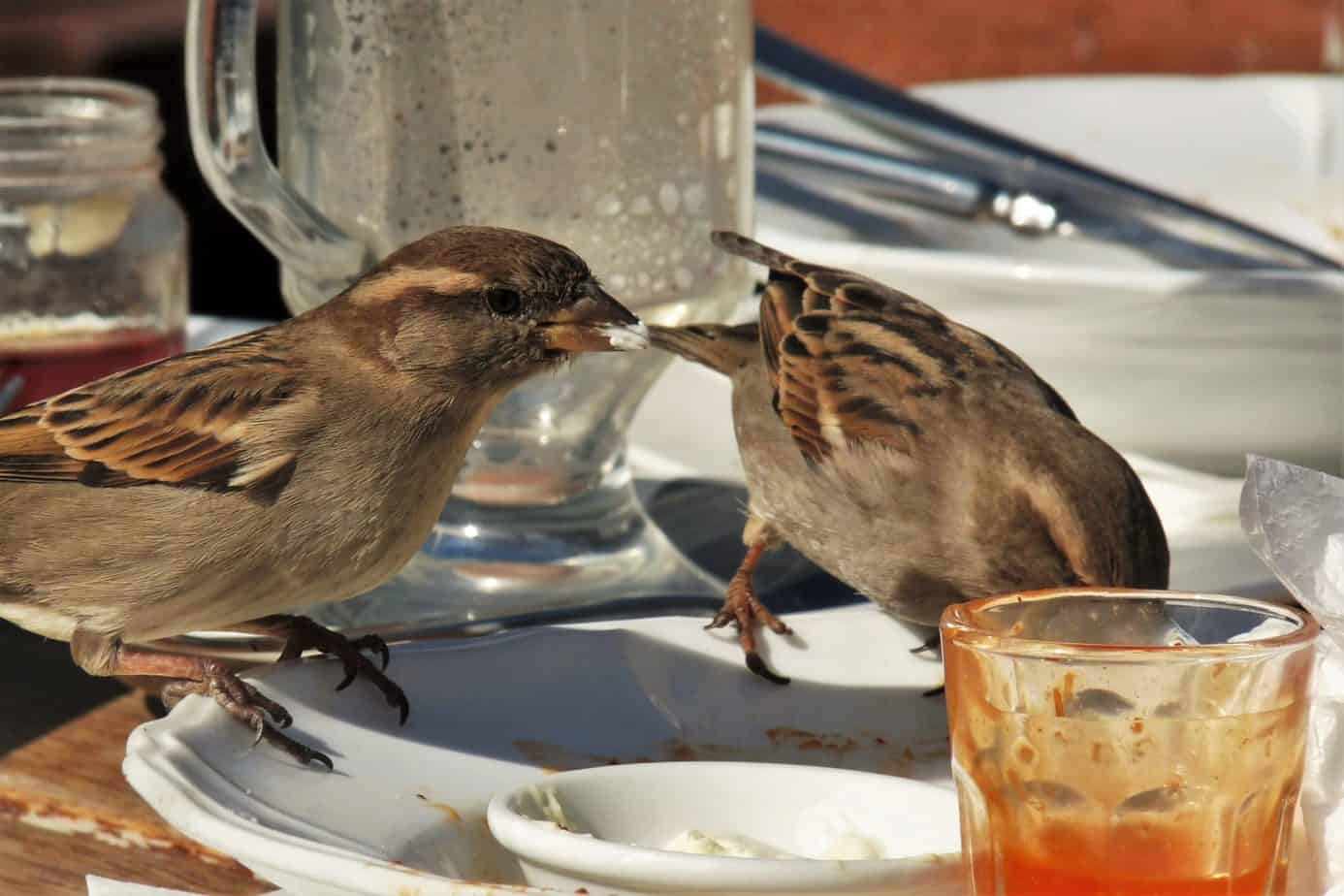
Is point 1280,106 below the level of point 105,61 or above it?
above

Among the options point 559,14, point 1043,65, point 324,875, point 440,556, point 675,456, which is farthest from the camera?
point 1043,65

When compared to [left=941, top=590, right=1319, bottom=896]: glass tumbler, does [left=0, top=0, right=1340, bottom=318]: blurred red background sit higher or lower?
lower

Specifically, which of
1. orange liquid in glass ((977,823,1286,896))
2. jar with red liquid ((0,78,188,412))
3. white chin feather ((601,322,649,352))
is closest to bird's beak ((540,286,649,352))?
white chin feather ((601,322,649,352))

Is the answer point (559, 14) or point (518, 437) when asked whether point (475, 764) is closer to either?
point (518, 437)

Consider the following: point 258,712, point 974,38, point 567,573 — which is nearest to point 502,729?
point 258,712

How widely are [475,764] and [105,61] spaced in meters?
3.87

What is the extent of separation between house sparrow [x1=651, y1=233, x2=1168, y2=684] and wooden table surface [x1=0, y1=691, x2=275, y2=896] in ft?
1.46

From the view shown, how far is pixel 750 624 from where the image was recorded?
1.54 metres

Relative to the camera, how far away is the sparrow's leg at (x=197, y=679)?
125 cm

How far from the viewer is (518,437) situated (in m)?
1.94

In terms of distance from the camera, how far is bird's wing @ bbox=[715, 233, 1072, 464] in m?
1.75

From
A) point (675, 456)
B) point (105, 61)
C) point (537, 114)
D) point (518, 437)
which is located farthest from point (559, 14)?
point (105, 61)

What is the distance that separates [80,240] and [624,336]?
104cm

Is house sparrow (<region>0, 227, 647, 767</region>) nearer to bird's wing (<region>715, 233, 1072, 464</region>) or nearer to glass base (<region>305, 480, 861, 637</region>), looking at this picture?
glass base (<region>305, 480, 861, 637</region>)
